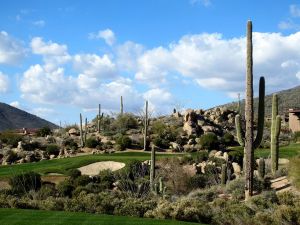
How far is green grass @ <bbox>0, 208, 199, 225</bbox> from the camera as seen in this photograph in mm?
17203

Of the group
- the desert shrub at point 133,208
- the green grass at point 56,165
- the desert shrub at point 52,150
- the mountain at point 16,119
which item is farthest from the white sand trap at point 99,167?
the mountain at point 16,119

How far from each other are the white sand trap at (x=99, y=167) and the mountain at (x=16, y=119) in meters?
86.0

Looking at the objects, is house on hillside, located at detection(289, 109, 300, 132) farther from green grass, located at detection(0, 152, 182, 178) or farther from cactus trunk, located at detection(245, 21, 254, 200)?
cactus trunk, located at detection(245, 21, 254, 200)

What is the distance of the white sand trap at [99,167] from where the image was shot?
154 feet

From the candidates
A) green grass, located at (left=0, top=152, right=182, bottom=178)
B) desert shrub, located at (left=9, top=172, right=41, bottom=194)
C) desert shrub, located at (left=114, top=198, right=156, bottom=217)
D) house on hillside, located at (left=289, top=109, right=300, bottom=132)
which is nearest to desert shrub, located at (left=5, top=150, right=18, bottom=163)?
green grass, located at (left=0, top=152, right=182, bottom=178)

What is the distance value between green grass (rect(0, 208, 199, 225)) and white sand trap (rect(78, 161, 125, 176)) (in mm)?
27619

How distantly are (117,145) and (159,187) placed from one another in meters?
25.6

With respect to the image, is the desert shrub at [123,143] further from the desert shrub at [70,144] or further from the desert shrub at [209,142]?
the desert shrub at [209,142]

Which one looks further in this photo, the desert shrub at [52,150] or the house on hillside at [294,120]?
the house on hillside at [294,120]

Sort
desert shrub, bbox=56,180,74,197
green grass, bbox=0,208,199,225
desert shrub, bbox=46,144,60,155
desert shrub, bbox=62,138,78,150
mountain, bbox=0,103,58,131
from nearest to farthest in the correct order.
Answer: green grass, bbox=0,208,199,225
desert shrub, bbox=56,180,74,197
desert shrub, bbox=46,144,60,155
desert shrub, bbox=62,138,78,150
mountain, bbox=0,103,58,131

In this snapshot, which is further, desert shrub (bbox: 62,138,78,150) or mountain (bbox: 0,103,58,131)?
mountain (bbox: 0,103,58,131)

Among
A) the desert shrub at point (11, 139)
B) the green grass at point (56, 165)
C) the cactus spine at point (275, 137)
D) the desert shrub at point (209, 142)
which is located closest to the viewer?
the cactus spine at point (275, 137)

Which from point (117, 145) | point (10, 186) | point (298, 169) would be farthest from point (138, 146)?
point (298, 169)

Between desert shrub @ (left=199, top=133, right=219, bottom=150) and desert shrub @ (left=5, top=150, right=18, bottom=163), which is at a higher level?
desert shrub @ (left=199, top=133, right=219, bottom=150)
